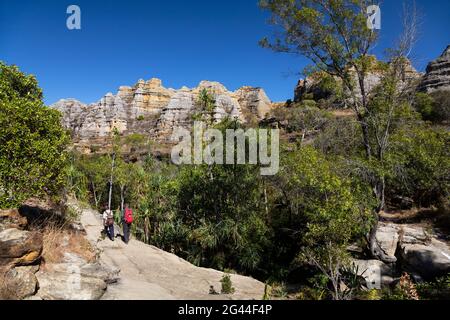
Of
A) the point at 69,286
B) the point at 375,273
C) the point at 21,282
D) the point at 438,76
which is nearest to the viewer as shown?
the point at 21,282

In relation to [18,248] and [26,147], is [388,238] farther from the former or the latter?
[26,147]

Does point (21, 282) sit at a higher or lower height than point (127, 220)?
higher

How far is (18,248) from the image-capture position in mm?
6301

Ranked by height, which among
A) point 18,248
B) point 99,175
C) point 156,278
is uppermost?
point 99,175

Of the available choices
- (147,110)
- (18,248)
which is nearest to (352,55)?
(18,248)

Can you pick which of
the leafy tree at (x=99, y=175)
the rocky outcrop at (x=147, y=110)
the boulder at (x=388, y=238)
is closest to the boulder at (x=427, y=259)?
the boulder at (x=388, y=238)

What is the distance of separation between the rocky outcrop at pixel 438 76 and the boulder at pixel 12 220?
4828 centimetres

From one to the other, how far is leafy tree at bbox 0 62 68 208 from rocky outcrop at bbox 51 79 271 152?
55.1 metres

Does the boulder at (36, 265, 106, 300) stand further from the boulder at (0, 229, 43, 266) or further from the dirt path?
the boulder at (0, 229, 43, 266)

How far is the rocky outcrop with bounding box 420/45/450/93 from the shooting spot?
4172 cm

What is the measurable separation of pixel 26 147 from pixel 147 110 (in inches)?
3216

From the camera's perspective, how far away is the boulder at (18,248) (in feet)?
20.3

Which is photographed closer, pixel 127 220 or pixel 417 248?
pixel 417 248

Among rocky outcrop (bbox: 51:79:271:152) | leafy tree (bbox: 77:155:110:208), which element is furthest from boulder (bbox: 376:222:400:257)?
rocky outcrop (bbox: 51:79:271:152)
